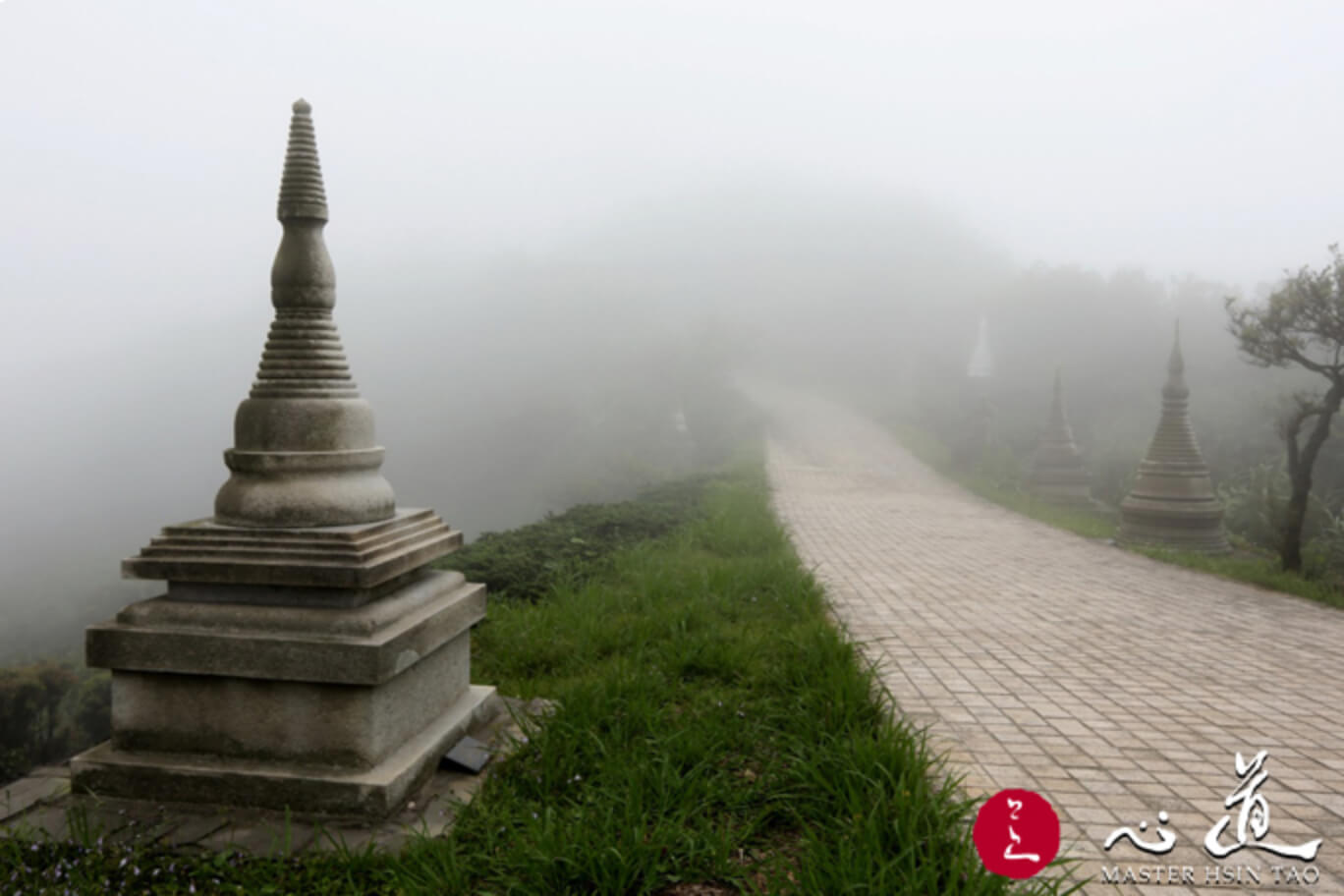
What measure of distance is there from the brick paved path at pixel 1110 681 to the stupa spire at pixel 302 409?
3107mm

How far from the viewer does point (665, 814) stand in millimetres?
3152

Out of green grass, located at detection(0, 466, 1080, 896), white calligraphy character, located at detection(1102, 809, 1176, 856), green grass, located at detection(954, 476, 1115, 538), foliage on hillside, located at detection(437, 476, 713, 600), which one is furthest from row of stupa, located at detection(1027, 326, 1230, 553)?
white calligraphy character, located at detection(1102, 809, 1176, 856)

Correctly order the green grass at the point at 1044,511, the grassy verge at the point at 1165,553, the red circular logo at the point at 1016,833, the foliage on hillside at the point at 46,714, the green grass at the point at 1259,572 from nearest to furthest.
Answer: the red circular logo at the point at 1016,833
the green grass at the point at 1259,572
the grassy verge at the point at 1165,553
the foliage on hillside at the point at 46,714
the green grass at the point at 1044,511

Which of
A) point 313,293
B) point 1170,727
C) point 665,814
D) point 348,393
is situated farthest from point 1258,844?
point 313,293

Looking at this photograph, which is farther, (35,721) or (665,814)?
(35,721)

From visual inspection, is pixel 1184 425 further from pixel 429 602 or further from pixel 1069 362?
pixel 1069 362

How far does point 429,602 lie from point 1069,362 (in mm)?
38879

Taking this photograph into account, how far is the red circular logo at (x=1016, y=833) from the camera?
2844mm

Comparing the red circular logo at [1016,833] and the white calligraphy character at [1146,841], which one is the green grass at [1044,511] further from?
the red circular logo at [1016,833]

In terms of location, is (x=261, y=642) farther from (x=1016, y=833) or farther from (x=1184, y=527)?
(x=1184, y=527)

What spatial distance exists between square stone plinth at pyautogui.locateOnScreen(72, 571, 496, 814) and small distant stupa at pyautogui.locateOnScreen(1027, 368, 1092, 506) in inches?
680

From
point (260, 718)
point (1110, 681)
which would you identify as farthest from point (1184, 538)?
point (260, 718)

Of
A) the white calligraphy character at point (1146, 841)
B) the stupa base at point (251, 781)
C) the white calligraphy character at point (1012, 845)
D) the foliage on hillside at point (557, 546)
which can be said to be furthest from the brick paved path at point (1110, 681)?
the stupa base at point (251, 781)

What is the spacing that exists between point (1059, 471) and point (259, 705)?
17.9 metres
